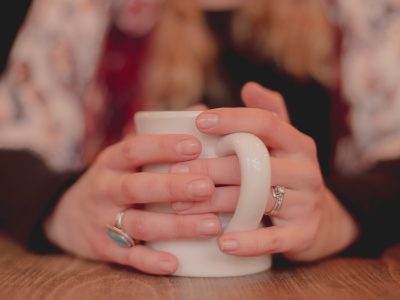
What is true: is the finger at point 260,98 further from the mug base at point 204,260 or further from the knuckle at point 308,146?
the mug base at point 204,260

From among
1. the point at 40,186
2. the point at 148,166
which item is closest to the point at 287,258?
the point at 148,166

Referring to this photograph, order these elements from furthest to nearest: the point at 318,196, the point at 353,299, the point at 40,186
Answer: the point at 40,186 → the point at 318,196 → the point at 353,299

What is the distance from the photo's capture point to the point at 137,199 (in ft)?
1.79

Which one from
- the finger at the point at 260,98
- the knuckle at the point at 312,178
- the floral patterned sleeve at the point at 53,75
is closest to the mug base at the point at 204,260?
the knuckle at the point at 312,178

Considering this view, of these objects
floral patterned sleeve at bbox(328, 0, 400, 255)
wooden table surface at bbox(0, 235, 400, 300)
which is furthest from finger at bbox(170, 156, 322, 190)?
floral patterned sleeve at bbox(328, 0, 400, 255)

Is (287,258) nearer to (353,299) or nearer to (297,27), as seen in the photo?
(353,299)

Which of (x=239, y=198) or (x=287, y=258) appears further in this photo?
(x=287, y=258)

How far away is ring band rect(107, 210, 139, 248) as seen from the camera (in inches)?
22.8

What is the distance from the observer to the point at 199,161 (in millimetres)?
533

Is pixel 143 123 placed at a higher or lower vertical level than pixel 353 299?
higher

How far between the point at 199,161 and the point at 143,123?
8cm

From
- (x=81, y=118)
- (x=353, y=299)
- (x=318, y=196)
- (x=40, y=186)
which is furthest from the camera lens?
(x=81, y=118)

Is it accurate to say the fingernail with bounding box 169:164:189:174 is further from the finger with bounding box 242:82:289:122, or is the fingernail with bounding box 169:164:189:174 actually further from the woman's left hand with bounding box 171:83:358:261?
the finger with bounding box 242:82:289:122

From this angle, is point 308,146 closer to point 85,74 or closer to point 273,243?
point 273,243
